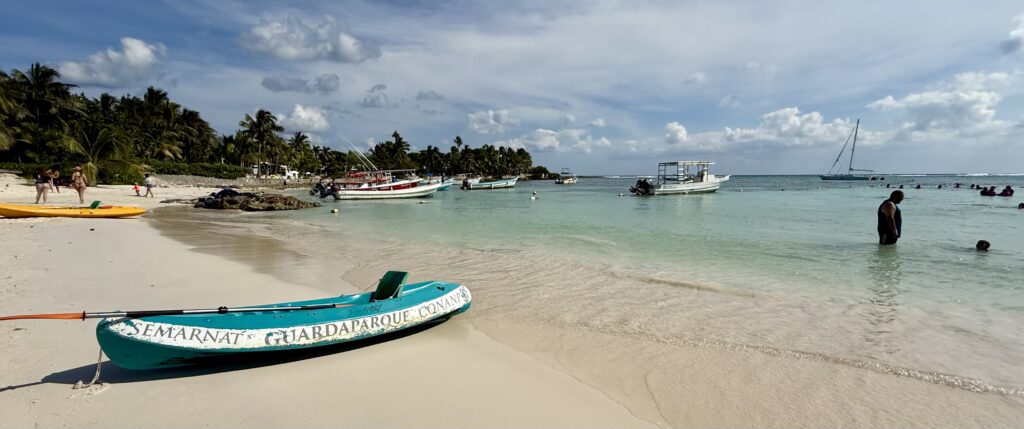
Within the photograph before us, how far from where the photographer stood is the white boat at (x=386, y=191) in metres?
45.3

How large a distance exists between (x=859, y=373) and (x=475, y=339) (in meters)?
4.46

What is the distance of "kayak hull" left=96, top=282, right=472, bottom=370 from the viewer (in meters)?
4.37

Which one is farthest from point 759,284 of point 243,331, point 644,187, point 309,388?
point 644,187

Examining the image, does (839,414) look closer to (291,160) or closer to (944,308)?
(944,308)

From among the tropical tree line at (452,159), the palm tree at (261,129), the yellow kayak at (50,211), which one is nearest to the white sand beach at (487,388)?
the yellow kayak at (50,211)

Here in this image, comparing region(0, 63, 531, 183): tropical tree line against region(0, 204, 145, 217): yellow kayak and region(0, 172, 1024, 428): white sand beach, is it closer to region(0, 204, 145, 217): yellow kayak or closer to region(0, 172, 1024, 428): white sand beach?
region(0, 204, 145, 217): yellow kayak

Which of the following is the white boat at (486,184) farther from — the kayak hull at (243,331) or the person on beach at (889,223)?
the kayak hull at (243,331)

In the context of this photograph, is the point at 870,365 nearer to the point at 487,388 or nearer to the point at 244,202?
the point at 487,388

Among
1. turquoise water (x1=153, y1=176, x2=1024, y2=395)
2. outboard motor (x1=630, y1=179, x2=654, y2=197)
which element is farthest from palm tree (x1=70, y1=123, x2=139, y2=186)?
outboard motor (x1=630, y1=179, x2=654, y2=197)

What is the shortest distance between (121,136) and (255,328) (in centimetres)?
4767

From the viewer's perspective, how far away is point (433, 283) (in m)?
6.98

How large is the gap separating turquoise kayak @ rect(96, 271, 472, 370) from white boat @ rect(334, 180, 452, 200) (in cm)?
4136

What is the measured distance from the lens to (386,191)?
158 feet

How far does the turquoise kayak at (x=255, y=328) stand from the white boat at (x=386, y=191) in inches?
1628
